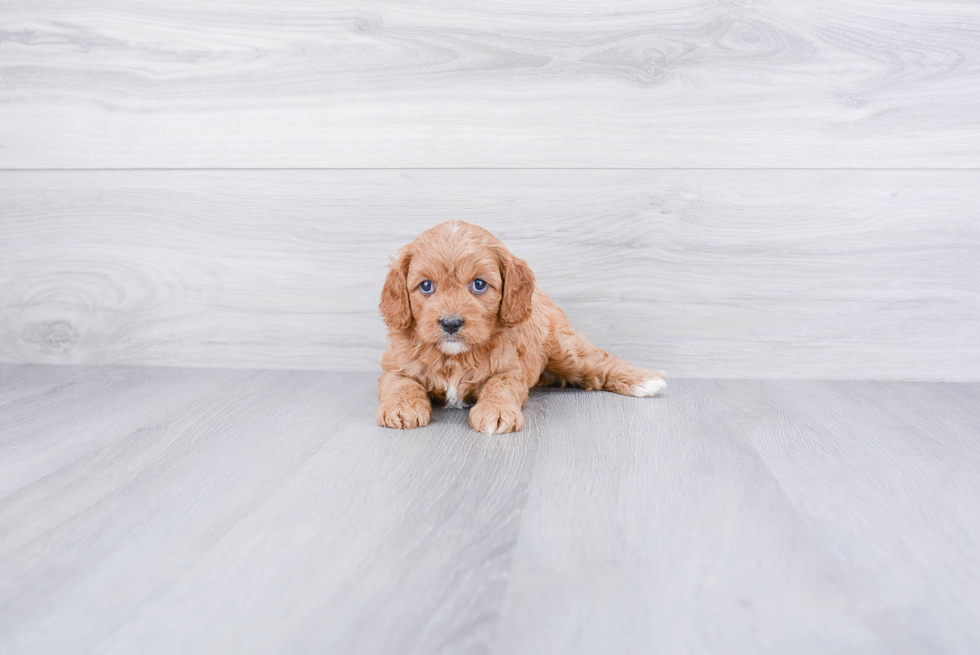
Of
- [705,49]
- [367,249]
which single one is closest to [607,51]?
[705,49]

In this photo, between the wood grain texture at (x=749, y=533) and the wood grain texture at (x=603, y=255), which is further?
the wood grain texture at (x=603, y=255)

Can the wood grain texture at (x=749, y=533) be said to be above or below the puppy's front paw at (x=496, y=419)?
above

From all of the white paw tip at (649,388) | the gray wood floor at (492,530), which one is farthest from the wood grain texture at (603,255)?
the gray wood floor at (492,530)

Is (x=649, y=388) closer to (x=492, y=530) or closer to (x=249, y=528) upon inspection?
(x=492, y=530)

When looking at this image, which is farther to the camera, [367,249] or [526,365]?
[367,249]

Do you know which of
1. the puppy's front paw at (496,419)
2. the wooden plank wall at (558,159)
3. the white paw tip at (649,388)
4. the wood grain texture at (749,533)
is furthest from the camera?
the wooden plank wall at (558,159)

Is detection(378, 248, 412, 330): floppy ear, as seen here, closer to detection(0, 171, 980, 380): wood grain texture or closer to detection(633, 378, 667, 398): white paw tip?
detection(0, 171, 980, 380): wood grain texture

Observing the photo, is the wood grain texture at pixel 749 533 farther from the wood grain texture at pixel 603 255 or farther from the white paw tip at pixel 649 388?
the wood grain texture at pixel 603 255

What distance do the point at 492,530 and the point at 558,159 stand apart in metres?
1.27

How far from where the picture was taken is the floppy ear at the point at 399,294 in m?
1.62

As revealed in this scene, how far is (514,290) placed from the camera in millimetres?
1619

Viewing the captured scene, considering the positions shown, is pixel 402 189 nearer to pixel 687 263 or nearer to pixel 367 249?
pixel 367 249

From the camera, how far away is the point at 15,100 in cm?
216

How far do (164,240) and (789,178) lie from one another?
192cm
